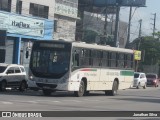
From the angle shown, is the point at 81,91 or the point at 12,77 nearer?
the point at 81,91

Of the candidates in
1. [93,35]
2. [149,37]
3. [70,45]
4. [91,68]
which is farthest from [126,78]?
[149,37]

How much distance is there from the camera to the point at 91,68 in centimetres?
3075

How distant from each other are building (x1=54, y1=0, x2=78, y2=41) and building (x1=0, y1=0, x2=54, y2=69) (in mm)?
4985

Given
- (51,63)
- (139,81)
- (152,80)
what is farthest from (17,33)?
(152,80)

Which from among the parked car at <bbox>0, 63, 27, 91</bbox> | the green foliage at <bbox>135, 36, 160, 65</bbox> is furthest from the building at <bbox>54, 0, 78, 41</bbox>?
the green foliage at <bbox>135, 36, 160, 65</bbox>

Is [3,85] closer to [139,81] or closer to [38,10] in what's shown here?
[38,10]

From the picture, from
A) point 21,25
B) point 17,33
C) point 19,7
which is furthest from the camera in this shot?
point 19,7

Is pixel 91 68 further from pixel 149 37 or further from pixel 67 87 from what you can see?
pixel 149 37

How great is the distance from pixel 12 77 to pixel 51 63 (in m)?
4.40

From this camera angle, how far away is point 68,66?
28328mm

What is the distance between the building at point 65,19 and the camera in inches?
2196

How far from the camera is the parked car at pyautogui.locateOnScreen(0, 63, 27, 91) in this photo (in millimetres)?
31106

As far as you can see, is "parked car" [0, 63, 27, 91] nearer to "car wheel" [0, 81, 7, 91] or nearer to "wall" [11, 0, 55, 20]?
"car wheel" [0, 81, 7, 91]

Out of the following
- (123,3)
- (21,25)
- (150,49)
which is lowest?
(150,49)
